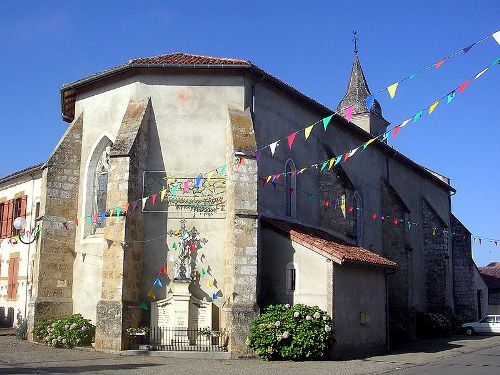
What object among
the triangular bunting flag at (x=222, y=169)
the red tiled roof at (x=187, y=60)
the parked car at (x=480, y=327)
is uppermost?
the red tiled roof at (x=187, y=60)

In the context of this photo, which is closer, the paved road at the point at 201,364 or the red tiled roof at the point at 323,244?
the paved road at the point at 201,364

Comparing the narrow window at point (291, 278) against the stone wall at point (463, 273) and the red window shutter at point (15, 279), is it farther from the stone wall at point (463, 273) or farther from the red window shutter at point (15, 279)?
the stone wall at point (463, 273)

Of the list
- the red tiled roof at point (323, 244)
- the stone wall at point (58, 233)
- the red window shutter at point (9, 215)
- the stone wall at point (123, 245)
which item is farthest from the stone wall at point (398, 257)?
the red window shutter at point (9, 215)

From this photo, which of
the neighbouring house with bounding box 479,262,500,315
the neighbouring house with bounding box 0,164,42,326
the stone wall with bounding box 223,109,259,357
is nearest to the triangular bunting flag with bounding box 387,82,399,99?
the stone wall with bounding box 223,109,259,357

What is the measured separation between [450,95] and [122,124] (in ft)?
31.8

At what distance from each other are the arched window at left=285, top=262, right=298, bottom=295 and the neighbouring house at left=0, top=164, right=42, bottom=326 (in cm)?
1139

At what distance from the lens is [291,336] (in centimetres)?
1435

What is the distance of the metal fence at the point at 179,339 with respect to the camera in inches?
590


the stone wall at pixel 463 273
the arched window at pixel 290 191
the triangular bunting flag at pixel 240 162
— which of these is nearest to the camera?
the triangular bunting flag at pixel 240 162

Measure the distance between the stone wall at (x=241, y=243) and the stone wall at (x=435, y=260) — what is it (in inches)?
648

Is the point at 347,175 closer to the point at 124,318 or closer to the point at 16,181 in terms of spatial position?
the point at 124,318

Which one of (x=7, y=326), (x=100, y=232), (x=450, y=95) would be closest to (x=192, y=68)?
(x=100, y=232)

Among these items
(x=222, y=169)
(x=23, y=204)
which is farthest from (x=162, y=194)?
(x=23, y=204)

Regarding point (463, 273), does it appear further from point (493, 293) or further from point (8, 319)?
point (8, 319)
